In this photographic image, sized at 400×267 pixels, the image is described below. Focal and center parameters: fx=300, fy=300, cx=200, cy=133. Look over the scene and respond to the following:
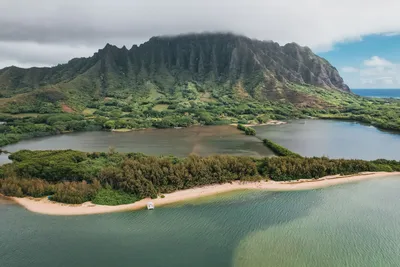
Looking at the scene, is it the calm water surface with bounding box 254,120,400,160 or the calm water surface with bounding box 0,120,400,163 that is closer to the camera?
the calm water surface with bounding box 254,120,400,160

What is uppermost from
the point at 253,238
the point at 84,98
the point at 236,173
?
the point at 84,98

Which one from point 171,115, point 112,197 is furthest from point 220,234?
point 171,115

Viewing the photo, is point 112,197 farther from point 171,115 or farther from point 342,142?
point 171,115

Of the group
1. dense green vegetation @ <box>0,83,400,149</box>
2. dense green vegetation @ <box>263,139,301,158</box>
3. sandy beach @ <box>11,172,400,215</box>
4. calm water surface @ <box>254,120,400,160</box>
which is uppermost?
dense green vegetation @ <box>0,83,400,149</box>

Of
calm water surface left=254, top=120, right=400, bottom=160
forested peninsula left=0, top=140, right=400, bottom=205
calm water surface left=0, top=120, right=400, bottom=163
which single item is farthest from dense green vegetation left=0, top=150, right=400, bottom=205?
calm water surface left=0, top=120, right=400, bottom=163

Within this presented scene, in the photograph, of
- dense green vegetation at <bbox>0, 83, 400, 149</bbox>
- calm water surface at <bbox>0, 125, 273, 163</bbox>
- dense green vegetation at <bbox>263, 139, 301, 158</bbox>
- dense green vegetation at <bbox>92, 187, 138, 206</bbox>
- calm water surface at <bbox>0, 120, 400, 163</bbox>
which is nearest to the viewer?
dense green vegetation at <bbox>92, 187, 138, 206</bbox>

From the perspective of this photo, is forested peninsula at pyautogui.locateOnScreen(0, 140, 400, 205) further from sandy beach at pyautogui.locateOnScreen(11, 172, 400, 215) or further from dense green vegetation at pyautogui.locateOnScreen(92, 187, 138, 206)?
sandy beach at pyautogui.locateOnScreen(11, 172, 400, 215)

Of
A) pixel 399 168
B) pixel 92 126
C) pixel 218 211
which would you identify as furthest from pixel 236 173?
pixel 92 126

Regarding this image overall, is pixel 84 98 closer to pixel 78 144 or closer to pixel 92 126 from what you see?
pixel 92 126
